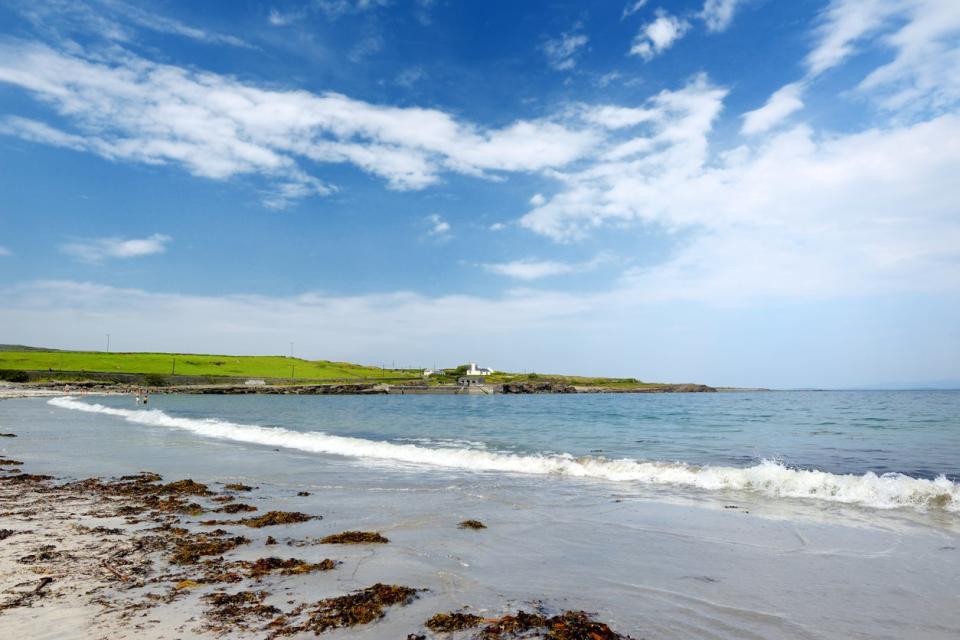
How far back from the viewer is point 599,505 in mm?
12109

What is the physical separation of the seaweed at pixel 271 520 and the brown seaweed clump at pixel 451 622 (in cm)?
534

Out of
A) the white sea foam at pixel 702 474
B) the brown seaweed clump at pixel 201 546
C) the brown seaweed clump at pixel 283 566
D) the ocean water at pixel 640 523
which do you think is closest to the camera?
the ocean water at pixel 640 523

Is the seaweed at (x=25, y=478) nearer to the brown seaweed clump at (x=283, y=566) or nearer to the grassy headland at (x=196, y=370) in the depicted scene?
the brown seaweed clump at (x=283, y=566)

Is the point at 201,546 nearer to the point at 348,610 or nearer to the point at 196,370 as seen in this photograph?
the point at 348,610

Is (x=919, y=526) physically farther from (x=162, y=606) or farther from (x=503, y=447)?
(x=503, y=447)

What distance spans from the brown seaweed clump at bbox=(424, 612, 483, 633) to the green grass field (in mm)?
146750

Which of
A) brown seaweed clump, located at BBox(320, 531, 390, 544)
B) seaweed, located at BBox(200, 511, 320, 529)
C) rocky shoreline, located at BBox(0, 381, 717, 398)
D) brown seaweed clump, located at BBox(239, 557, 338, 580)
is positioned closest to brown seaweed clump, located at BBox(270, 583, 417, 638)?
brown seaweed clump, located at BBox(239, 557, 338, 580)

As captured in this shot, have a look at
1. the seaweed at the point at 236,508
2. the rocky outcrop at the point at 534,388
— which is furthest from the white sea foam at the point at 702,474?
the rocky outcrop at the point at 534,388

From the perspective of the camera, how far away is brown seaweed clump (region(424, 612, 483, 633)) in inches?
215

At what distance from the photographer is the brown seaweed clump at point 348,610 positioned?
543 cm

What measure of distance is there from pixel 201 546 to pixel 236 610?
2931 millimetres

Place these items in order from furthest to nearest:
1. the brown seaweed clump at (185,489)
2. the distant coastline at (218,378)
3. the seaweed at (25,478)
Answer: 1. the distant coastline at (218,378)
2. the seaweed at (25,478)
3. the brown seaweed clump at (185,489)

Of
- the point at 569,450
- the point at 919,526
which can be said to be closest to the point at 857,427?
the point at 569,450

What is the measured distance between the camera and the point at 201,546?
8.24 metres
